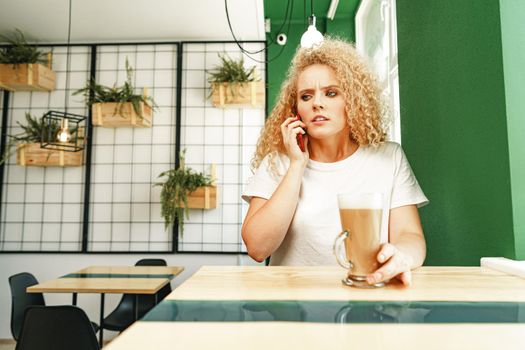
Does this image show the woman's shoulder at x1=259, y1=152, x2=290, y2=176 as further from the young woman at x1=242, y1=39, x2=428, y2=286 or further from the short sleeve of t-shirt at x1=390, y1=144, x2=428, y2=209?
the short sleeve of t-shirt at x1=390, y1=144, x2=428, y2=209

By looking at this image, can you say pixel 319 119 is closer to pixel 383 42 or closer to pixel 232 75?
pixel 383 42

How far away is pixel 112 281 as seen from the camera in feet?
9.29

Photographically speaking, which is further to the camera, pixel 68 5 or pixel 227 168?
pixel 227 168

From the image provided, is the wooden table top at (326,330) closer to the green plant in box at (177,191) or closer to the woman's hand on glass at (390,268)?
the woman's hand on glass at (390,268)

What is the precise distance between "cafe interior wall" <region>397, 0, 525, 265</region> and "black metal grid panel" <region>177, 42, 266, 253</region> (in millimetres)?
2381

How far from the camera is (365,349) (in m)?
0.41

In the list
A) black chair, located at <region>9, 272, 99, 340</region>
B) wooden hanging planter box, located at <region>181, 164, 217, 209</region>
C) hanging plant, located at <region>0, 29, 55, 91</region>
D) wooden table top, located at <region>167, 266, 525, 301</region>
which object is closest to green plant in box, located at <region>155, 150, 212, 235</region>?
wooden hanging planter box, located at <region>181, 164, 217, 209</region>

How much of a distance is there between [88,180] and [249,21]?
2322 millimetres

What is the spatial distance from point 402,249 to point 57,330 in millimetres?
1808

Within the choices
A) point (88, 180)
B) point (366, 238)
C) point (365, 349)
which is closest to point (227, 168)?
point (88, 180)

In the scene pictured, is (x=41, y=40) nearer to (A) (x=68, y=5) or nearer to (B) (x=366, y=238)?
(A) (x=68, y=5)

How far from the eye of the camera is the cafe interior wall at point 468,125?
3.33 feet

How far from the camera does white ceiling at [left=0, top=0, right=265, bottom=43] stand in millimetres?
3344

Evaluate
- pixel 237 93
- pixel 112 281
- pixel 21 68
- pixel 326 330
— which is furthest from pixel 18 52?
pixel 326 330
